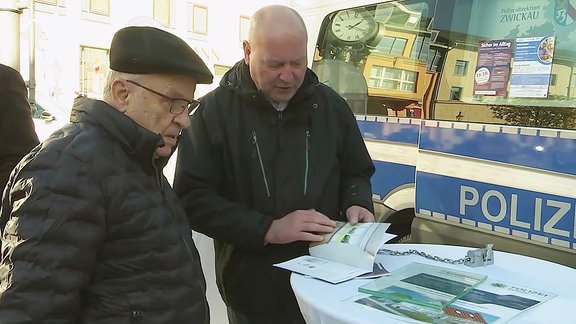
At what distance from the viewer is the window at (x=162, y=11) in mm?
12914

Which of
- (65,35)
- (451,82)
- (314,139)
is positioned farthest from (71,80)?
(314,139)

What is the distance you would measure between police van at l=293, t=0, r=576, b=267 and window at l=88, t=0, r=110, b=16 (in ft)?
32.8

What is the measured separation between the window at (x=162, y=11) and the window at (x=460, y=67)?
10757 mm

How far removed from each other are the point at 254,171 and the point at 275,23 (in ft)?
1.49

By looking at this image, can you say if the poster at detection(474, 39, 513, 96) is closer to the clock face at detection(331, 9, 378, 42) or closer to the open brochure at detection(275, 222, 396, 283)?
the clock face at detection(331, 9, 378, 42)

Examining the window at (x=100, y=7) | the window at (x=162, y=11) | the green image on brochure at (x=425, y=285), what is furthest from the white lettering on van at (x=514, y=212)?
the window at (x=100, y=7)

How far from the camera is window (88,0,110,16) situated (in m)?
12.4

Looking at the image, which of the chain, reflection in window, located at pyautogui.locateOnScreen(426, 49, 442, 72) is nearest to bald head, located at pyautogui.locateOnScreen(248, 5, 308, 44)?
the chain

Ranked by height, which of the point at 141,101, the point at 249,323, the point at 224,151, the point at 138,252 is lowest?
the point at 249,323

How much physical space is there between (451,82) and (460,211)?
26.8 inches

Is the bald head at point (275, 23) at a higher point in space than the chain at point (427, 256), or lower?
higher

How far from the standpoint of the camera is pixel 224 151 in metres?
1.82

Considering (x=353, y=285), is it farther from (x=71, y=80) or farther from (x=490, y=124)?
(x=71, y=80)

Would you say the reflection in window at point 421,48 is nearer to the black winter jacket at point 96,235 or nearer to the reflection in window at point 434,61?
the reflection in window at point 434,61
